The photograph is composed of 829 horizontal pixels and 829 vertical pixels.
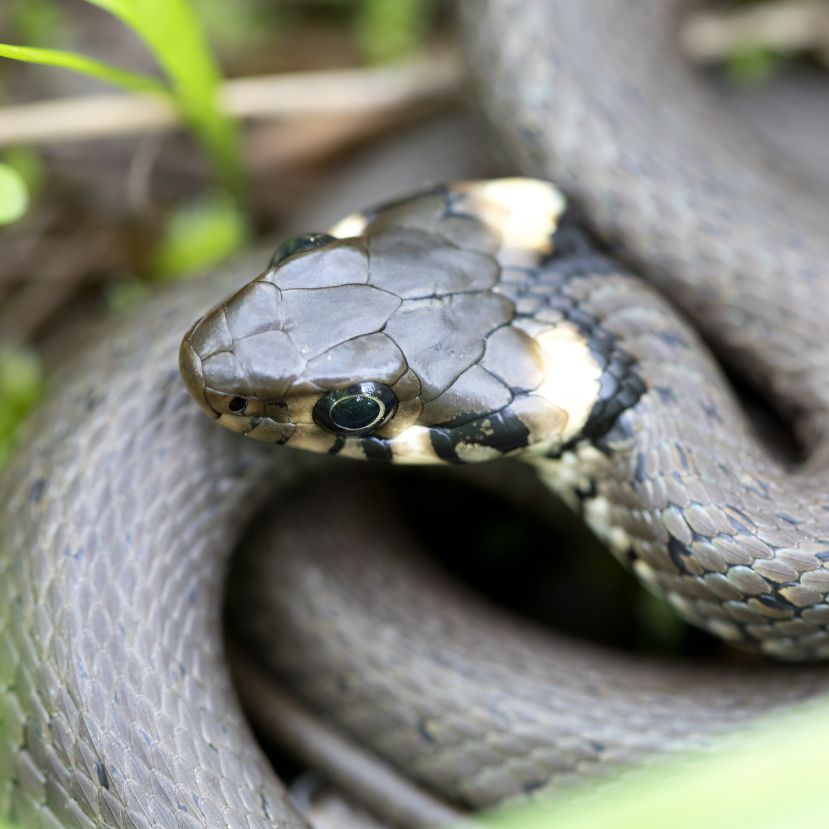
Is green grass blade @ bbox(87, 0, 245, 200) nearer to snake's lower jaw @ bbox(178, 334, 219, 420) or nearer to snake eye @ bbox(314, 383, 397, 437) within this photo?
snake's lower jaw @ bbox(178, 334, 219, 420)

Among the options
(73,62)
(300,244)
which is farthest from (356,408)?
(73,62)

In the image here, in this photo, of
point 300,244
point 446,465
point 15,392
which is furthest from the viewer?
Result: point 15,392

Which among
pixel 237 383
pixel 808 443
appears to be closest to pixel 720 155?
pixel 808 443

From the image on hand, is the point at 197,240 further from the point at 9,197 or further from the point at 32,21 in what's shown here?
the point at 32,21

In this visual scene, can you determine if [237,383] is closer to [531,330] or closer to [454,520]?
[531,330]

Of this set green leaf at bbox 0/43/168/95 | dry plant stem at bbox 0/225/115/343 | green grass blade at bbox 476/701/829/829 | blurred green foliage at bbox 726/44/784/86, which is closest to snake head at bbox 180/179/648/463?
green leaf at bbox 0/43/168/95

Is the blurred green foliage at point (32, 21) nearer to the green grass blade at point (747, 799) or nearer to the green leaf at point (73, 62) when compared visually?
the green leaf at point (73, 62)
